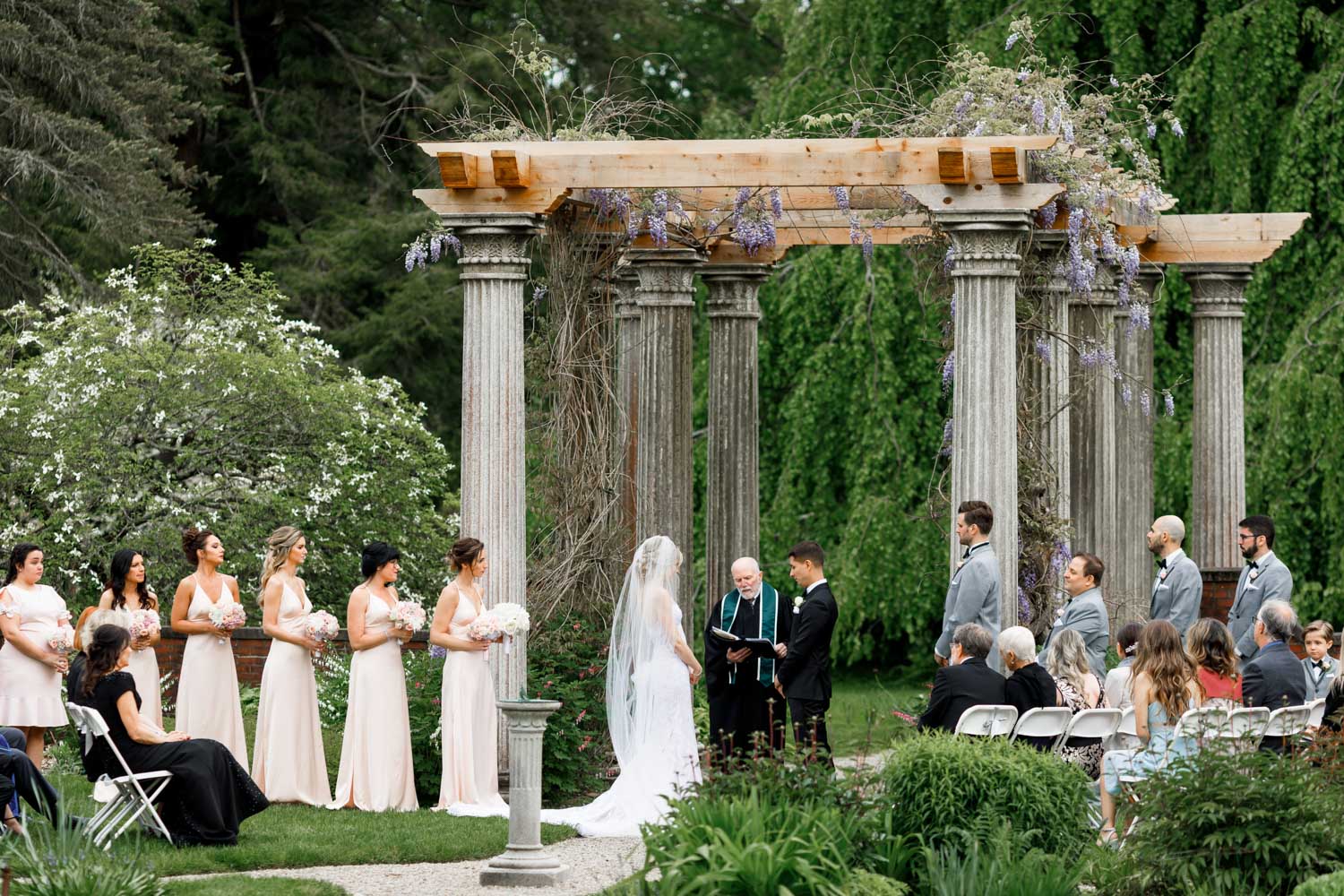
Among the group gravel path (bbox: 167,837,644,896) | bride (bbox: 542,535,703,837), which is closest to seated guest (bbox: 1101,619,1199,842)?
gravel path (bbox: 167,837,644,896)

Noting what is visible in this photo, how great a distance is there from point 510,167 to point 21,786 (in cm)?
466

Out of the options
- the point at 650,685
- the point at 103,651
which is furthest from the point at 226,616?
the point at 650,685

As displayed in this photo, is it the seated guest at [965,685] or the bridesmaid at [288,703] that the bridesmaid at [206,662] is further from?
the seated guest at [965,685]

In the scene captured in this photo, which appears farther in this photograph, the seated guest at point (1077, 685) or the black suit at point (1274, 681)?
the seated guest at point (1077, 685)

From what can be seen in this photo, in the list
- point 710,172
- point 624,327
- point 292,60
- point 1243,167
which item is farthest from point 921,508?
point 292,60

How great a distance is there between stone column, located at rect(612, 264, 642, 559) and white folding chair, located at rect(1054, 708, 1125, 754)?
458 centimetres

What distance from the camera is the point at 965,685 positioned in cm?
1038

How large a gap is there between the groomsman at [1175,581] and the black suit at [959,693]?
260 cm

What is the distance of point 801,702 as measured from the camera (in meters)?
11.9

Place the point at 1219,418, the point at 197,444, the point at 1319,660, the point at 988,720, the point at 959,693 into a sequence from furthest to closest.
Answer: the point at 197,444 < the point at 1219,418 < the point at 1319,660 < the point at 959,693 < the point at 988,720

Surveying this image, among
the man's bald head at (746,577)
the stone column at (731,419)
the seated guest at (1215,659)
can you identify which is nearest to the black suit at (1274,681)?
the seated guest at (1215,659)

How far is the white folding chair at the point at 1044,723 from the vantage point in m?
10.4

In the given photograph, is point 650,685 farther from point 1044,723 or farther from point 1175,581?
point 1175,581

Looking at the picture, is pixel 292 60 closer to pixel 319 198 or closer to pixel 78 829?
pixel 319 198
